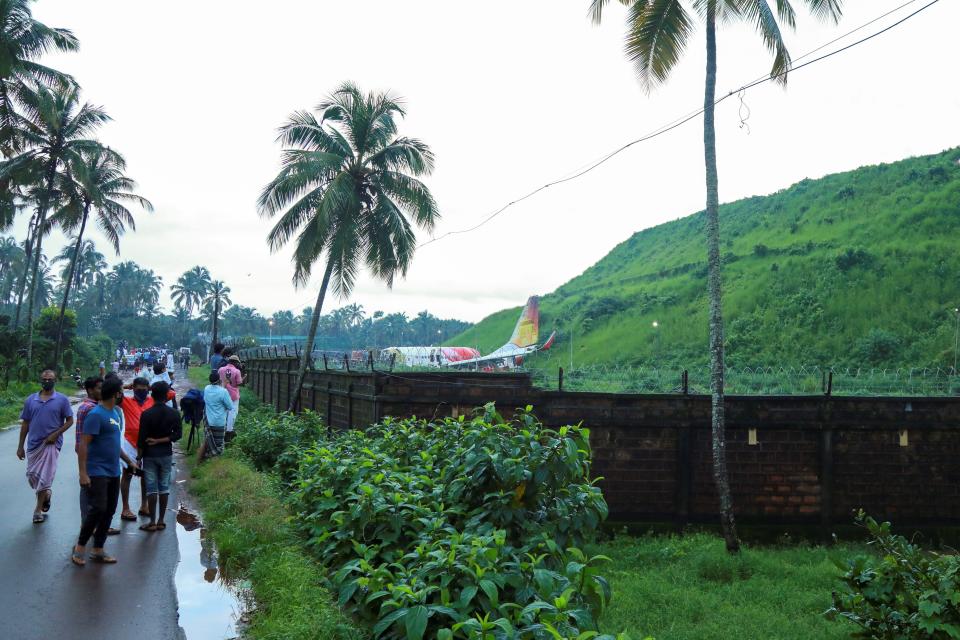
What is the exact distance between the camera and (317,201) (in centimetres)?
1898

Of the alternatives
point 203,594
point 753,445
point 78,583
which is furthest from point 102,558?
point 753,445

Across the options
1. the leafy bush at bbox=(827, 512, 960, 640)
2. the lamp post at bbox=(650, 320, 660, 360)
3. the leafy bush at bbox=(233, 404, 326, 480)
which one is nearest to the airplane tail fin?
the lamp post at bbox=(650, 320, 660, 360)

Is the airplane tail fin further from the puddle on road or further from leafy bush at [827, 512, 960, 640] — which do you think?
leafy bush at [827, 512, 960, 640]

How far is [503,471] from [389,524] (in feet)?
3.12

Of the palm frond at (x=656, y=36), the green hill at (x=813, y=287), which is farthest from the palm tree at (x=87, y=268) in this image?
the palm frond at (x=656, y=36)

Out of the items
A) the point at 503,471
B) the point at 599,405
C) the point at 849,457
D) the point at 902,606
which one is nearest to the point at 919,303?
the point at 849,457

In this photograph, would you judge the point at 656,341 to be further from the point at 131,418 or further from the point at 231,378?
the point at 131,418

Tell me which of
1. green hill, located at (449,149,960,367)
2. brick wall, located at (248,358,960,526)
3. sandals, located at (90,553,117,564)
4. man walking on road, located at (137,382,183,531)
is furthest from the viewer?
green hill, located at (449,149,960,367)

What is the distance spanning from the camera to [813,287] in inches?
1864

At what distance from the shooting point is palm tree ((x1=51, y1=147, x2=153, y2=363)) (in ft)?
104

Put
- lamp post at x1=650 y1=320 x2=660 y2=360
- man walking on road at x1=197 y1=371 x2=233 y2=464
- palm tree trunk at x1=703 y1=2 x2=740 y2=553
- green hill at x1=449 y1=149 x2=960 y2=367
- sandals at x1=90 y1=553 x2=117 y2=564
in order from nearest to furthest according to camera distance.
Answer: sandals at x1=90 y1=553 x2=117 y2=564 → man walking on road at x1=197 y1=371 x2=233 y2=464 → palm tree trunk at x1=703 y1=2 x2=740 y2=553 → green hill at x1=449 y1=149 x2=960 y2=367 → lamp post at x1=650 y1=320 x2=660 y2=360

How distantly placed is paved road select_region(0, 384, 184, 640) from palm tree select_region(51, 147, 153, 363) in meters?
25.7

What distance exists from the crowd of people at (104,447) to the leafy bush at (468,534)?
6.18ft

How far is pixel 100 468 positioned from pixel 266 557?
186 centimetres
